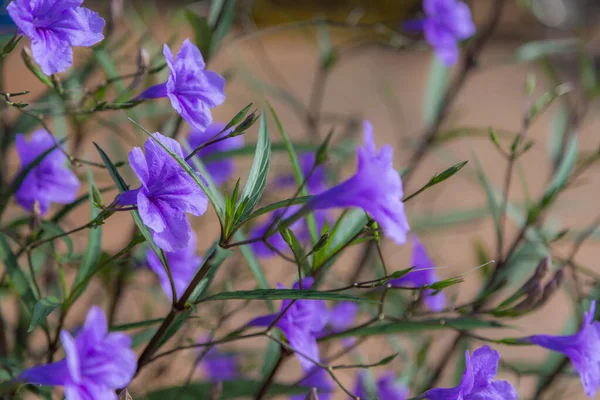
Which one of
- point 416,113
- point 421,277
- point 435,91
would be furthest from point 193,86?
point 416,113

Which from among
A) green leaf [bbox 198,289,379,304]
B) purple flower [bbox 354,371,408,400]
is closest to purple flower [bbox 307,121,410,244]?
green leaf [bbox 198,289,379,304]

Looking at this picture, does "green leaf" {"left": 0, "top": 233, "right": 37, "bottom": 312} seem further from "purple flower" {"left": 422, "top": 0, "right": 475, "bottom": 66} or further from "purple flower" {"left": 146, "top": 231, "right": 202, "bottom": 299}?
"purple flower" {"left": 422, "top": 0, "right": 475, "bottom": 66}

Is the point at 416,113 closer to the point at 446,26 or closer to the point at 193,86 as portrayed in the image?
the point at 446,26

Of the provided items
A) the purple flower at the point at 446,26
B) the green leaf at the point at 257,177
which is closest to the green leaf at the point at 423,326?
the green leaf at the point at 257,177

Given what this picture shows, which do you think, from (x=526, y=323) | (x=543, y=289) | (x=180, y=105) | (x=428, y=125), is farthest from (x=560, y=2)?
(x=180, y=105)

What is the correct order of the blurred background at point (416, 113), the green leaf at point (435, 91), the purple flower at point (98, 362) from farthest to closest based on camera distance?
the blurred background at point (416, 113), the green leaf at point (435, 91), the purple flower at point (98, 362)

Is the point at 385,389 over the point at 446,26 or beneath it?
beneath

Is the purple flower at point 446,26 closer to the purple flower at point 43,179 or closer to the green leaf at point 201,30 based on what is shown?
the green leaf at point 201,30
